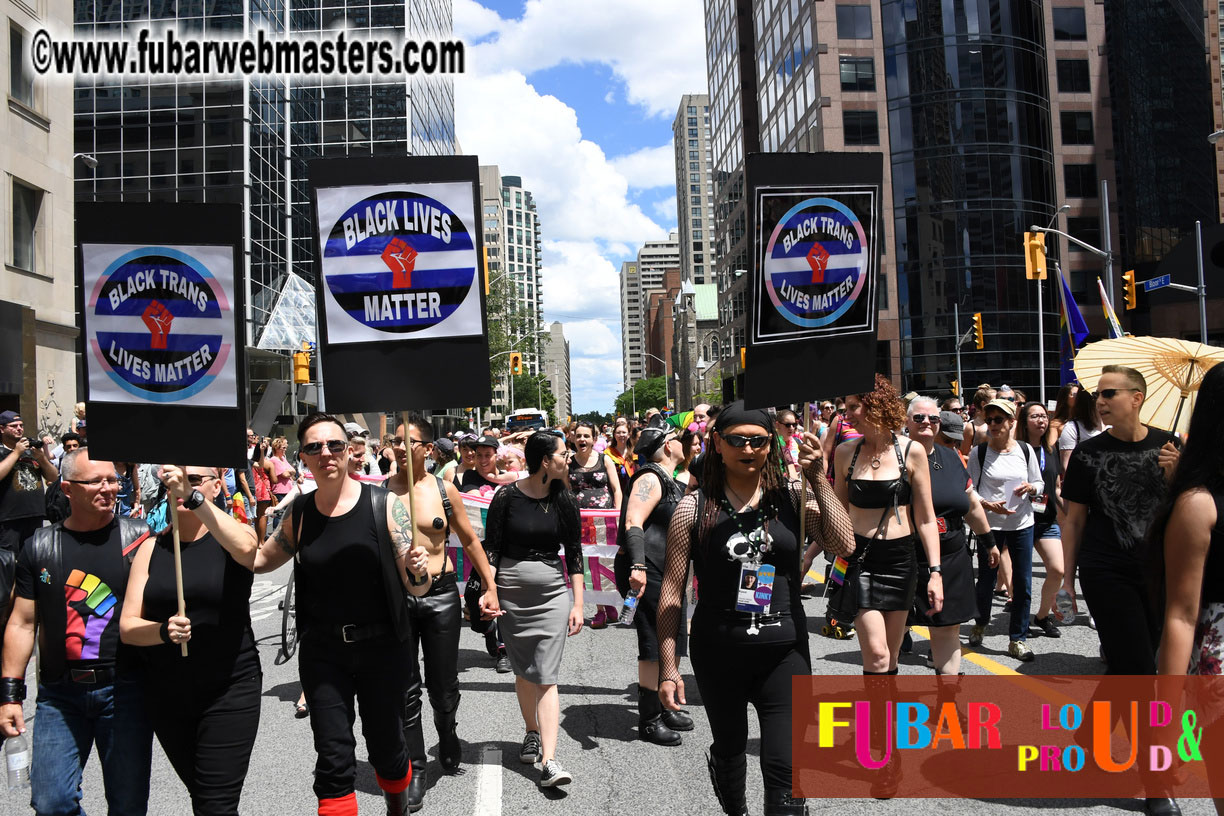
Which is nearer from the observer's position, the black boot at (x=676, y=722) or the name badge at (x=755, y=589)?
the name badge at (x=755, y=589)

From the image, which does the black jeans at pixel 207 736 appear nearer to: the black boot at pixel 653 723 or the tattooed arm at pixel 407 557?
the tattooed arm at pixel 407 557

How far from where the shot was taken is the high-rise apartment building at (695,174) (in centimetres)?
18088

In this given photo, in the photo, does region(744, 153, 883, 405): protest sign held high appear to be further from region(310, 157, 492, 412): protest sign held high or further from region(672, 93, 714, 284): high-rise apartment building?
region(672, 93, 714, 284): high-rise apartment building

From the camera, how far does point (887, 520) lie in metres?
5.04

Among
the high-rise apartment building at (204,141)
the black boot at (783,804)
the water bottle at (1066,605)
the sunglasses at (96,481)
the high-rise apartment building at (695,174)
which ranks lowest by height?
the black boot at (783,804)

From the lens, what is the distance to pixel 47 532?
3768 mm

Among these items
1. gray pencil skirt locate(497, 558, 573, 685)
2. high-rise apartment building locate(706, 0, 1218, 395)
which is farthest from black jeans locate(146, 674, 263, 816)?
high-rise apartment building locate(706, 0, 1218, 395)

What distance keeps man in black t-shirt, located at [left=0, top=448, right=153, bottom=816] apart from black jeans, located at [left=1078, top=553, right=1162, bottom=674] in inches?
173

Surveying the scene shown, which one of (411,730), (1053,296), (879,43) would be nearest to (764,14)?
(879,43)

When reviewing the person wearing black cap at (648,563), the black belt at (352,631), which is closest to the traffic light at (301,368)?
the person wearing black cap at (648,563)

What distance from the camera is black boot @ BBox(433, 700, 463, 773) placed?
530 centimetres

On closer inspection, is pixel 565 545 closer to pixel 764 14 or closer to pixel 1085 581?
pixel 1085 581

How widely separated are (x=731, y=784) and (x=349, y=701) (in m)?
1.67

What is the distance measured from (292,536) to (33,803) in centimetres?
139
